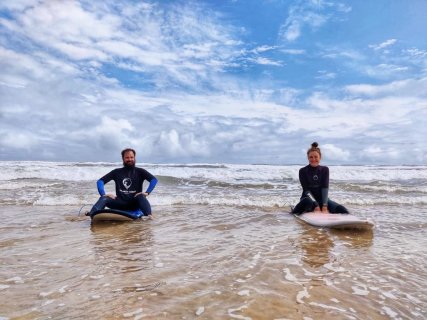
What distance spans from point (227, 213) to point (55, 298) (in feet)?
21.5

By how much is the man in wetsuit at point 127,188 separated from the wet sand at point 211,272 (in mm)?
1056

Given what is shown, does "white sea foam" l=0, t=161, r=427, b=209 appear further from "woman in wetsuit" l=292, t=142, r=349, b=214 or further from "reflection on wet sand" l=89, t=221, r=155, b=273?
"reflection on wet sand" l=89, t=221, r=155, b=273

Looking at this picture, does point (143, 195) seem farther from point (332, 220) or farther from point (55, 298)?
point (55, 298)

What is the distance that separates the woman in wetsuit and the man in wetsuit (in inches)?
162

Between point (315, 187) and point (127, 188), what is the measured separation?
4.99 m

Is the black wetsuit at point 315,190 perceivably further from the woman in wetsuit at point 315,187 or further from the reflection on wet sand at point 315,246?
the reflection on wet sand at point 315,246

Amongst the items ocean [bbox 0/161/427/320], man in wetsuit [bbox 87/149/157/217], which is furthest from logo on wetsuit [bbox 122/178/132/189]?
ocean [bbox 0/161/427/320]

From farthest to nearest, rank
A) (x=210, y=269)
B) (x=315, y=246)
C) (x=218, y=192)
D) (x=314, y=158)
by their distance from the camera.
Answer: (x=218, y=192) < (x=314, y=158) < (x=315, y=246) < (x=210, y=269)

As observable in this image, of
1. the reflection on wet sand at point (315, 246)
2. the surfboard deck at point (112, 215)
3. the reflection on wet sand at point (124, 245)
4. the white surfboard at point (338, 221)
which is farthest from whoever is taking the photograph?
the surfboard deck at point (112, 215)

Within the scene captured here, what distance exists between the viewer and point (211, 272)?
4012mm

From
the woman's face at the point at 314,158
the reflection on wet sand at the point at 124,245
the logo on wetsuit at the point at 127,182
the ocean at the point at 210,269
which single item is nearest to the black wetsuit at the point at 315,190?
the woman's face at the point at 314,158

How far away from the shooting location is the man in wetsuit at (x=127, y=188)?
28.3ft

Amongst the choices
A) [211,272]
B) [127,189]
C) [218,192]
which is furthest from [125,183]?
[218,192]

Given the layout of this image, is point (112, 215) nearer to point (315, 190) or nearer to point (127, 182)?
point (127, 182)
